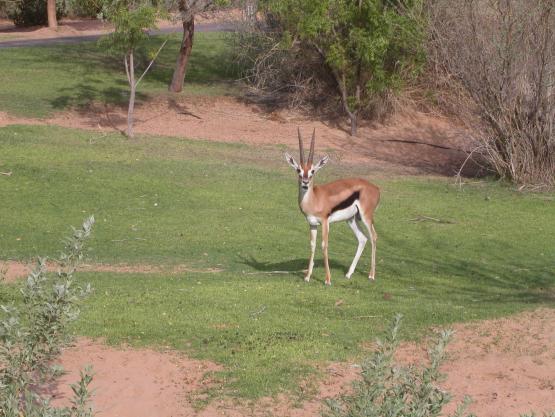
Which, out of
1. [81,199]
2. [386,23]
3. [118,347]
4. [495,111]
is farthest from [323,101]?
[118,347]

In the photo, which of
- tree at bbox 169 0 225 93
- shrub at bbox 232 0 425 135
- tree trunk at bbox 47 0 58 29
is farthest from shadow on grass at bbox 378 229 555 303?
tree trunk at bbox 47 0 58 29

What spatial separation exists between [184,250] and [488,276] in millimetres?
4640

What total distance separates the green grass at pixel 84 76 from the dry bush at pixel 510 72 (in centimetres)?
1073

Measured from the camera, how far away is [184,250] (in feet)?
50.0

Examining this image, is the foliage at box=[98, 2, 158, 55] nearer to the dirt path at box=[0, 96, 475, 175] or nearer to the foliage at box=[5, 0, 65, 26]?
the dirt path at box=[0, 96, 475, 175]

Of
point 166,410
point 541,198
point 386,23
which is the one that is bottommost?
point 541,198

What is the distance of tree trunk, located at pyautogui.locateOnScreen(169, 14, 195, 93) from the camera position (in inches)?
1118

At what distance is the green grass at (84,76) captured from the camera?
27312 mm

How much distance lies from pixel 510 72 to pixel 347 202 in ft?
31.2

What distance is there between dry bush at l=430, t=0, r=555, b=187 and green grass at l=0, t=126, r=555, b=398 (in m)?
0.85

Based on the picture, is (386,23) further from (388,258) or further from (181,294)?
(181,294)

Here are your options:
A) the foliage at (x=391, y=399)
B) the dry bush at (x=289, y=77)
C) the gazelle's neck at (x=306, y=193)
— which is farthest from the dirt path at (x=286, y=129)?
the foliage at (x=391, y=399)

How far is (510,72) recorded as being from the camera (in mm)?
21078

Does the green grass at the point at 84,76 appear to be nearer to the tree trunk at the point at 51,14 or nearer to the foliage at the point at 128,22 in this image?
the foliage at the point at 128,22
